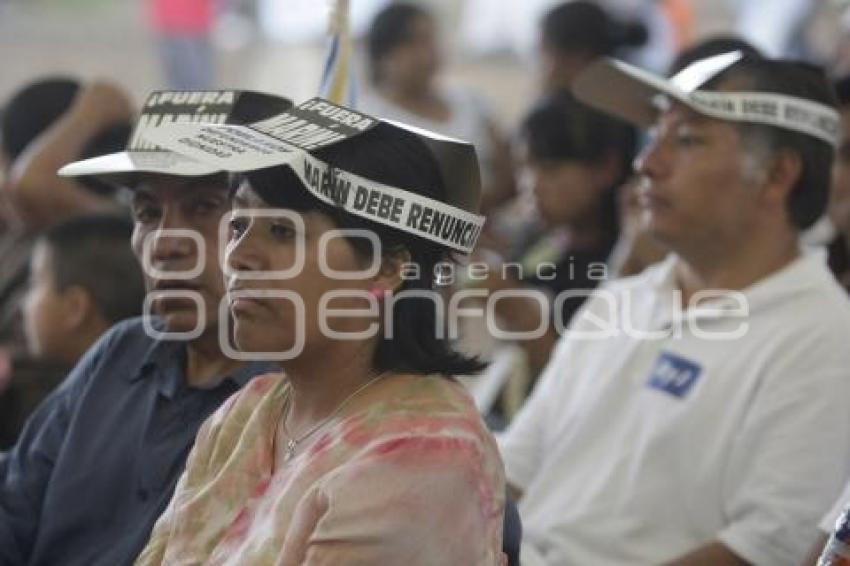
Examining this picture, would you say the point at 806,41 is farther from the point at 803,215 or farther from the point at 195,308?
the point at 195,308

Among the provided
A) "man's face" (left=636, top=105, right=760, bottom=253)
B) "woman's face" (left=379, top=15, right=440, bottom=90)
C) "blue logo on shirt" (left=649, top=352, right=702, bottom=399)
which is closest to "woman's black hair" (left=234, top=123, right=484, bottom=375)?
"blue logo on shirt" (left=649, top=352, right=702, bottom=399)

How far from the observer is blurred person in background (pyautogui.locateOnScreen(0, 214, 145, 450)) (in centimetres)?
344

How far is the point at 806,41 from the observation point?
6.59 meters

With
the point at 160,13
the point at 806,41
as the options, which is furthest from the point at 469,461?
the point at 160,13

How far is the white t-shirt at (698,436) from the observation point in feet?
8.94

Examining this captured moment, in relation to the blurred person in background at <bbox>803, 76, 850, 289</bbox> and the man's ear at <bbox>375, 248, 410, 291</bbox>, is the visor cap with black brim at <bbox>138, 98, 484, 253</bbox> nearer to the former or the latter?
the man's ear at <bbox>375, 248, 410, 291</bbox>

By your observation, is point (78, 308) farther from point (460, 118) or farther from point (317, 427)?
point (460, 118)

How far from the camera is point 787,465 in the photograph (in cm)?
272

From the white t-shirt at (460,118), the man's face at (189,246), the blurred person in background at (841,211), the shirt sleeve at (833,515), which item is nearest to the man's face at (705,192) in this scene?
the blurred person in background at (841,211)

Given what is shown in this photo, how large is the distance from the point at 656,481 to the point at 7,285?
6.56 feet

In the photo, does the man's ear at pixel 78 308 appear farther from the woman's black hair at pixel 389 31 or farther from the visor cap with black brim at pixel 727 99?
the woman's black hair at pixel 389 31

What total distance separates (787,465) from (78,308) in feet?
5.11

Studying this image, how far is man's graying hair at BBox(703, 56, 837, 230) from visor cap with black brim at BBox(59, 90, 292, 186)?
937 mm

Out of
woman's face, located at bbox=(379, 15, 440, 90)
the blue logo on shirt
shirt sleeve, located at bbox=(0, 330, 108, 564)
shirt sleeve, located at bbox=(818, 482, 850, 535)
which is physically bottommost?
woman's face, located at bbox=(379, 15, 440, 90)
